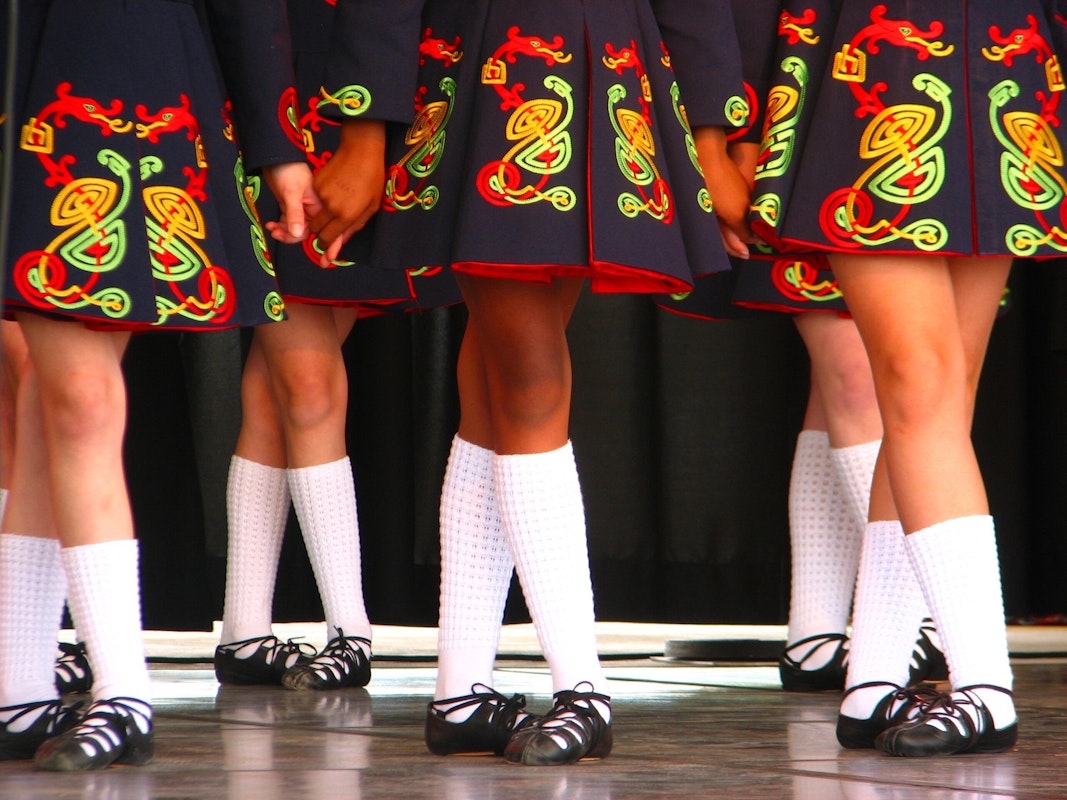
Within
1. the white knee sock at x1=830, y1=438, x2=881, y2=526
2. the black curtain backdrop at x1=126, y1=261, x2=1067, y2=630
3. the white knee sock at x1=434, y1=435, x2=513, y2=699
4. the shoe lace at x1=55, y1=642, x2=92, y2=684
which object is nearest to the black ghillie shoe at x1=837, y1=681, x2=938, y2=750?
the white knee sock at x1=434, y1=435, x2=513, y2=699

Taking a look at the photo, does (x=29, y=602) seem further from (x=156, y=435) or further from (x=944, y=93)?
(x=156, y=435)

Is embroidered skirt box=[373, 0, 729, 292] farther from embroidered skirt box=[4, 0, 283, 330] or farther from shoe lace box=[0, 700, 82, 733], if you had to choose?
shoe lace box=[0, 700, 82, 733]

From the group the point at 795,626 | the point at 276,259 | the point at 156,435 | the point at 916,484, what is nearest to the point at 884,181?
the point at 916,484

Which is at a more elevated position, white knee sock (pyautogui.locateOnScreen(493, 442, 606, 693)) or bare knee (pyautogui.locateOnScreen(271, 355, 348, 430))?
bare knee (pyautogui.locateOnScreen(271, 355, 348, 430))

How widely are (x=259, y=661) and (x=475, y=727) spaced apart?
915 millimetres

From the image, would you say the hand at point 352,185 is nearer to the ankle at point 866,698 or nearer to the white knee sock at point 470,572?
the white knee sock at point 470,572

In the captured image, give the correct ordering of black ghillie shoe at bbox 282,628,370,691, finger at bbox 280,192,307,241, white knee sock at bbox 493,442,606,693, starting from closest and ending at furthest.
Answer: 1. white knee sock at bbox 493,442,606,693
2. finger at bbox 280,192,307,241
3. black ghillie shoe at bbox 282,628,370,691

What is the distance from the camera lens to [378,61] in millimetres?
1485

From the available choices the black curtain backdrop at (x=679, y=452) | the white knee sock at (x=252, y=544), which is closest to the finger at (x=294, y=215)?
the white knee sock at (x=252, y=544)

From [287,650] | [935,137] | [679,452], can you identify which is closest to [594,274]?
[935,137]

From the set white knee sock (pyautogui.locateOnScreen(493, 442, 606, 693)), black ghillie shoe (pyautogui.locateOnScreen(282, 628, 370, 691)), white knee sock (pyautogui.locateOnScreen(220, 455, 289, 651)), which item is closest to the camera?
white knee sock (pyautogui.locateOnScreen(493, 442, 606, 693))

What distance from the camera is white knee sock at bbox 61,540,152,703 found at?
1.44 m

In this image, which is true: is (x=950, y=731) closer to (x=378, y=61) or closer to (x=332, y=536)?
(x=378, y=61)

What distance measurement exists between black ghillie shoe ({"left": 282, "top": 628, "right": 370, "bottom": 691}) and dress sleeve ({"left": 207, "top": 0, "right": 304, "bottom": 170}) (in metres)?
0.88
